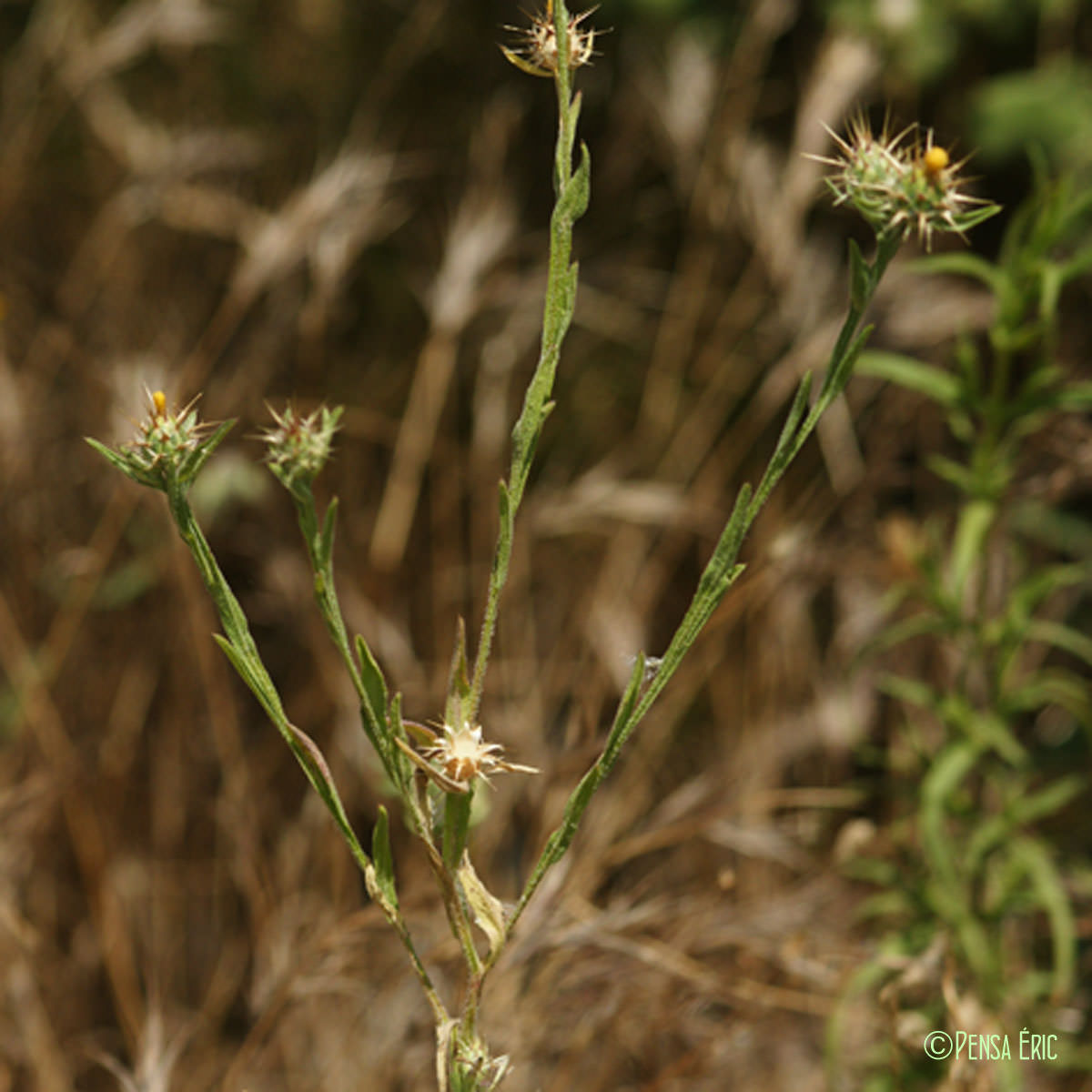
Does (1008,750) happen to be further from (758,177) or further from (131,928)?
(131,928)

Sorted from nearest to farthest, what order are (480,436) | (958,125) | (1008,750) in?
(1008,750), (480,436), (958,125)

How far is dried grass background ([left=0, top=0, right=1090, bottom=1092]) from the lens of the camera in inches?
78.7

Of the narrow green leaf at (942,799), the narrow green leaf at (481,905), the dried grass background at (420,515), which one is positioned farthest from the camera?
the dried grass background at (420,515)

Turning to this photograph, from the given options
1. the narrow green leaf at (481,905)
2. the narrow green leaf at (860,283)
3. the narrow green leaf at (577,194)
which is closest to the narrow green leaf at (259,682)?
the narrow green leaf at (481,905)

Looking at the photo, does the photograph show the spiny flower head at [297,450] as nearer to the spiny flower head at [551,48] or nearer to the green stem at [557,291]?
the green stem at [557,291]

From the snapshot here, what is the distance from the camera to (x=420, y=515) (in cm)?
309

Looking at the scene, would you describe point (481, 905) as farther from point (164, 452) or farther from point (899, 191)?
point (899, 191)

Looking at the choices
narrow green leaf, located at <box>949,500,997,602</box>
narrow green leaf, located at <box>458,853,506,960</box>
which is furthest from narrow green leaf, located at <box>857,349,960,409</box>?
narrow green leaf, located at <box>458,853,506,960</box>

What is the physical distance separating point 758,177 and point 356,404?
118 cm

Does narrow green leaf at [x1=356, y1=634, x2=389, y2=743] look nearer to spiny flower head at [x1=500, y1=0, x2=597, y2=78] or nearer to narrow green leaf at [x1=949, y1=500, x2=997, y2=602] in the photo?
spiny flower head at [x1=500, y1=0, x2=597, y2=78]

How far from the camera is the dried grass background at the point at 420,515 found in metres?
2.00

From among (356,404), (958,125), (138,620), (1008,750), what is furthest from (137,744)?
(958,125)

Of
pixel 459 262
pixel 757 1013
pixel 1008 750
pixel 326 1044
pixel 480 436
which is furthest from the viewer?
pixel 480 436

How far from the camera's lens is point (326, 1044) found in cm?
216
